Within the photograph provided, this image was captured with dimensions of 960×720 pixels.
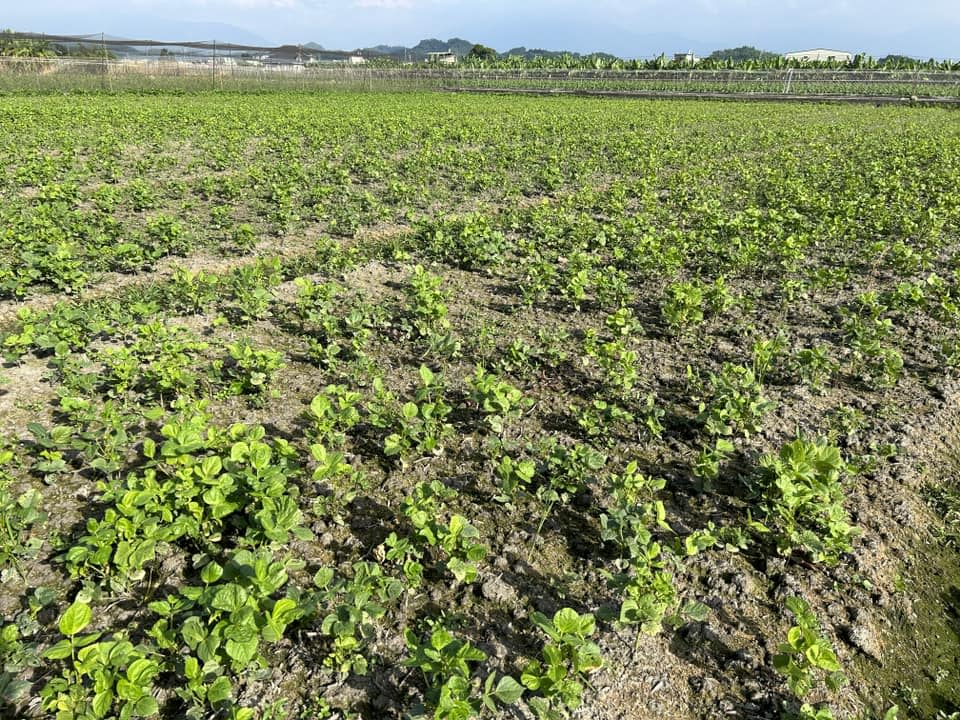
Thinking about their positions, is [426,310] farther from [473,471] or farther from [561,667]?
[561,667]

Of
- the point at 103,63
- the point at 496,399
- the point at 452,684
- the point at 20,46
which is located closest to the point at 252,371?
the point at 496,399

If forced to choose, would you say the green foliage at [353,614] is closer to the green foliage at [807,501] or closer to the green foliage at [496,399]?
the green foliage at [496,399]

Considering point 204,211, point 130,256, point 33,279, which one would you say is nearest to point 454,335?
point 130,256

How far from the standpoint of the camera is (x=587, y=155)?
16.7 meters

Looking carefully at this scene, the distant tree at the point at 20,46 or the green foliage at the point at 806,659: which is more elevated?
the distant tree at the point at 20,46

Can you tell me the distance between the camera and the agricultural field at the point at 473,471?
2.62m

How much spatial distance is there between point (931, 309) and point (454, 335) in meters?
5.64

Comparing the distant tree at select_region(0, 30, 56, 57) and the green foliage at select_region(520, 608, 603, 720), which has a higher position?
the distant tree at select_region(0, 30, 56, 57)

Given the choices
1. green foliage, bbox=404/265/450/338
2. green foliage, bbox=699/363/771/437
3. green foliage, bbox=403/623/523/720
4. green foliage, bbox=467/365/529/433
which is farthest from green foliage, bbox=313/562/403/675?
green foliage, bbox=404/265/450/338

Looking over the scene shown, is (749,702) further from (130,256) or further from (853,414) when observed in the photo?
(130,256)

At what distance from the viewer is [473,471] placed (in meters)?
4.09

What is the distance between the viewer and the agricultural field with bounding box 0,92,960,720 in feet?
8.59

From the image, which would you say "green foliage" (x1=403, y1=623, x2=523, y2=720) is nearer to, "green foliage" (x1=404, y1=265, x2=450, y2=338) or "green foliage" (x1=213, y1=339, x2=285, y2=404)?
"green foliage" (x1=213, y1=339, x2=285, y2=404)

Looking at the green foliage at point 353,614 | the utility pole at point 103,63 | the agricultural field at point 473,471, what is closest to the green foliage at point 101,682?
the agricultural field at point 473,471
